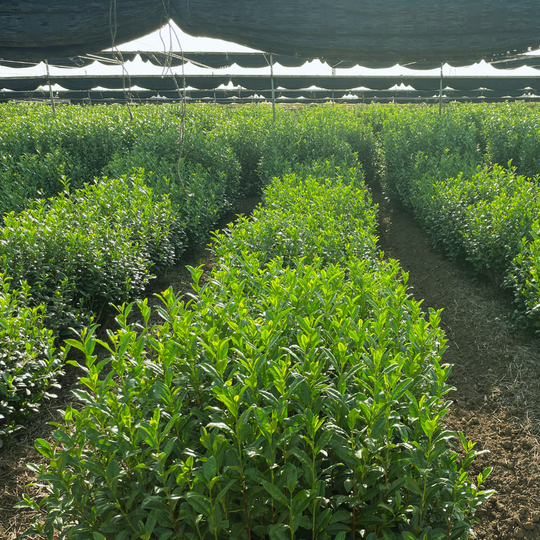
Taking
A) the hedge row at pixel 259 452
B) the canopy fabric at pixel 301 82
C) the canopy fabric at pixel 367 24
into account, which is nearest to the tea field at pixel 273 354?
the hedge row at pixel 259 452

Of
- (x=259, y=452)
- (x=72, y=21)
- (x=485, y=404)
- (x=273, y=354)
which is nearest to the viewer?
(x=259, y=452)

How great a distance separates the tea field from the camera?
5.03ft

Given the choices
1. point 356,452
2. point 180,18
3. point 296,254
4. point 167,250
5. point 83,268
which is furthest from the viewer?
point 167,250

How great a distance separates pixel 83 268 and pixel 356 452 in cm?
371

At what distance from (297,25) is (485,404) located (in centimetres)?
346

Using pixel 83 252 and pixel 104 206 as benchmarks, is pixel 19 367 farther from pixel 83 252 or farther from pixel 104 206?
pixel 104 206

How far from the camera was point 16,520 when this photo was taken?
2.61m

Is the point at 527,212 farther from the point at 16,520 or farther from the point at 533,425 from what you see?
the point at 16,520

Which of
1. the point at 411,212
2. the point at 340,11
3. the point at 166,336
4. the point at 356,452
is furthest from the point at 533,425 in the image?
the point at 411,212

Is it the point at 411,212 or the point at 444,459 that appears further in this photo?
the point at 411,212

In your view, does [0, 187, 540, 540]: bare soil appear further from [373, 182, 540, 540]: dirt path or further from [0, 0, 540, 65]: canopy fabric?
[0, 0, 540, 65]: canopy fabric

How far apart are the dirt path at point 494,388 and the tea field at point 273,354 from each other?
2cm

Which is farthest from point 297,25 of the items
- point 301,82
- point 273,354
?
point 301,82

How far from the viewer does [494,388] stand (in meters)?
3.74
